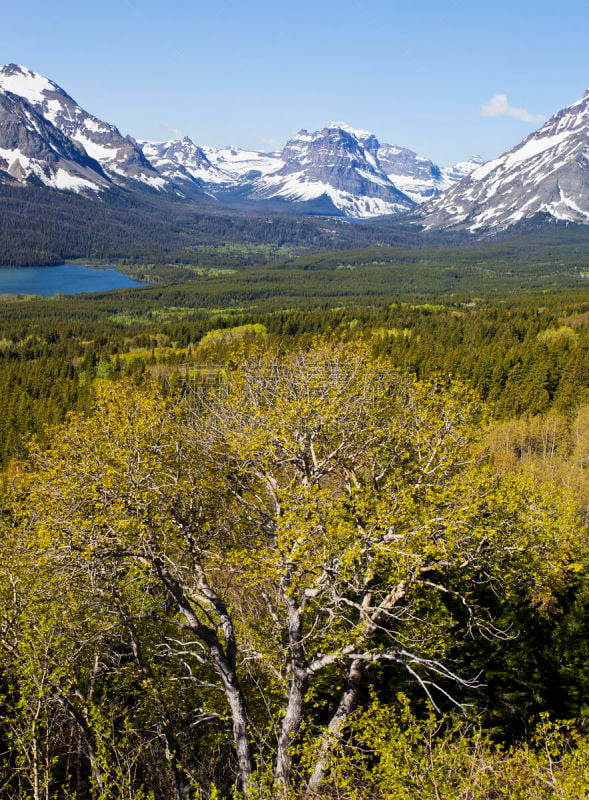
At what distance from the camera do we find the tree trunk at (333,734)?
619 inches

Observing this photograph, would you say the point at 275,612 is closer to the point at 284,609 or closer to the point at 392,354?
the point at 284,609

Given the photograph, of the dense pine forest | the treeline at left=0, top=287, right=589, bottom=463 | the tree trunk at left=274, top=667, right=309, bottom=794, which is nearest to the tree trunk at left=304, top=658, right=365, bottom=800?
the dense pine forest

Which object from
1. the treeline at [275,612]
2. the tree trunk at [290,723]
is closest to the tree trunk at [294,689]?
the tree trunk at [290,723]

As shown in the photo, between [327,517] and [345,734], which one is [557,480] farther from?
[327,517]

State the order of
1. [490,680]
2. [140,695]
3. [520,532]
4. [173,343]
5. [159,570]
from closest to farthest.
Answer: [159,570], [520,532], [140,695], [490,680], [173,343]

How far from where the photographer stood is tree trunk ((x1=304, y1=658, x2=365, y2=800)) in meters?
15.7

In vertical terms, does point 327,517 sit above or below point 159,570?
above

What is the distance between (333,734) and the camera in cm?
1616

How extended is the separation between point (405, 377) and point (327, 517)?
65.3 feet

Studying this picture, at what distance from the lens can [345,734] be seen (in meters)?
20.6

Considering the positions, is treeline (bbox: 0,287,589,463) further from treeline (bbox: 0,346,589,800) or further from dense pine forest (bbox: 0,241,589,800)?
treeline (bbox: 0,346,589,800)

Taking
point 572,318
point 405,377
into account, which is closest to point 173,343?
point 572,318

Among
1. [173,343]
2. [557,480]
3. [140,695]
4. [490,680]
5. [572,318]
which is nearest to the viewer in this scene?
[140,695]

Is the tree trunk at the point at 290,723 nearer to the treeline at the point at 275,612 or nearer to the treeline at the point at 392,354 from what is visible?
the treeline at the point at 275,612
